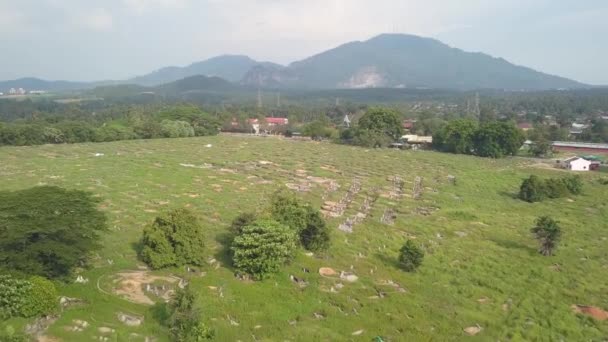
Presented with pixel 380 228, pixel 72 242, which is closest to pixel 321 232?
pixel 380 228

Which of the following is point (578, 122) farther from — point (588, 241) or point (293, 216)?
point (293, 216)

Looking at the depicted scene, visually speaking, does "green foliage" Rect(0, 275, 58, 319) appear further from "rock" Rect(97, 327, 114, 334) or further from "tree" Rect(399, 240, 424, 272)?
"tree" Rect(399, 240, 424, 272)

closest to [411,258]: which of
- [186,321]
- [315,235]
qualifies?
[315,235]

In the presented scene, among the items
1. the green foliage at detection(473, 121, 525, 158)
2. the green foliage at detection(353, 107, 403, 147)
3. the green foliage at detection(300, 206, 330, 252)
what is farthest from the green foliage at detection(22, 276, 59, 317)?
the green foliage at detection(353, 107, 403, 147)

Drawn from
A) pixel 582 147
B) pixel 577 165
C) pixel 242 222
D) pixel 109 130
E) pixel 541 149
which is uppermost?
pixel 242 222

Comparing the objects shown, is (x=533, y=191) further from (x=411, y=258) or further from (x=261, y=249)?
(x=261, y=249)

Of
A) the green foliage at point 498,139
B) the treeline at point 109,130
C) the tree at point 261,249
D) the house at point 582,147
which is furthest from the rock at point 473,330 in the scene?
the house at point 582,147

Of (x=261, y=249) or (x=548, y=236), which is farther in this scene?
(x=548, y=236)
